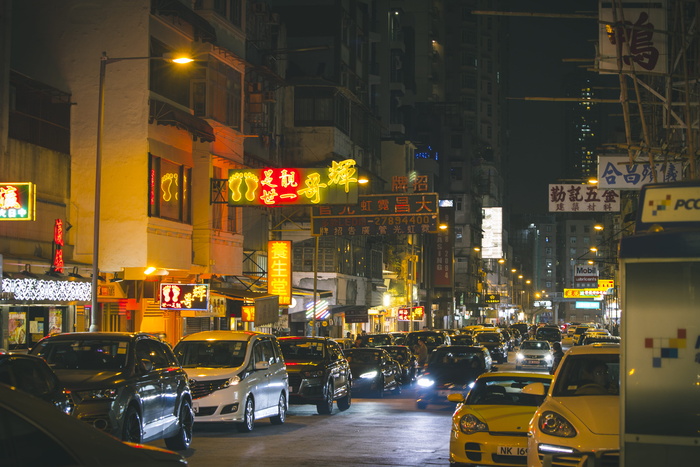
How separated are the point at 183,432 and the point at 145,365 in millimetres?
1663

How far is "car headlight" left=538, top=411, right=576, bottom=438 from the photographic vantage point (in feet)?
35.4

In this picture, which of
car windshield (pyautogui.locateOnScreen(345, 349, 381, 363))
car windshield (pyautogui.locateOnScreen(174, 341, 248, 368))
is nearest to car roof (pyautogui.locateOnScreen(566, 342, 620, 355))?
Result: car windshield (pyautogui.locateOnScreen(174, 341, 248, 368))

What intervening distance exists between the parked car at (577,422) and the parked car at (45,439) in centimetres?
494

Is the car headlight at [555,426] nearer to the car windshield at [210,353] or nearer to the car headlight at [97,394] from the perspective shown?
the car headlight at [97,394]

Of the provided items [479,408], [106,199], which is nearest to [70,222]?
[106,199]

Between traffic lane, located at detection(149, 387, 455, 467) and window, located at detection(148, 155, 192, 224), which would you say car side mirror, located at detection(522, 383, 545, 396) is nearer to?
traffic lane, located at detection(149, 387, 455, 467)

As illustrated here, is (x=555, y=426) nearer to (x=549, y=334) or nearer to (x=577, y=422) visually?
(x=577, y=422)

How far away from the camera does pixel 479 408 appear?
47.0 ft

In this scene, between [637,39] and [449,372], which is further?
[449,372]

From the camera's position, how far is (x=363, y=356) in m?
31.7

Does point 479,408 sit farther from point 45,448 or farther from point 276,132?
point 276,132

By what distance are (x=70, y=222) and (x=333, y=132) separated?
82.8 ft

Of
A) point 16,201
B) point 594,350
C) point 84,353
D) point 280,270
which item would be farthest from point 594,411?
point 280,270

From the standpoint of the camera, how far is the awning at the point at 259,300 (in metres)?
36.8
